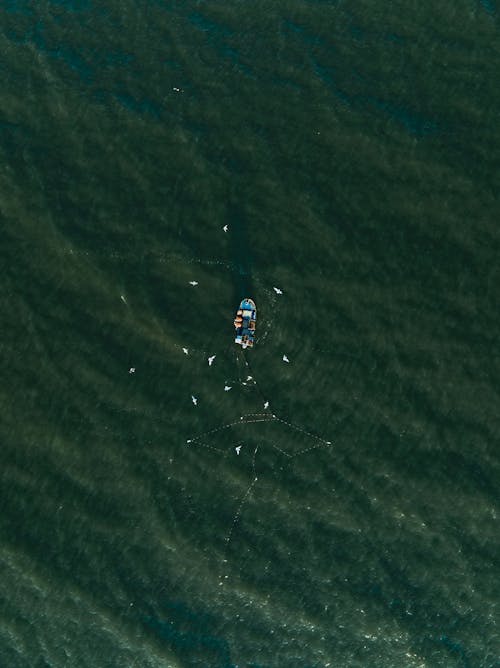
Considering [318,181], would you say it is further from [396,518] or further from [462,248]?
[396,518]

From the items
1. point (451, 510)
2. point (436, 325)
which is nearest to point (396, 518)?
point (451, 510)

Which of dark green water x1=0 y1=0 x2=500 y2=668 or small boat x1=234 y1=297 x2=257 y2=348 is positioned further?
dark green water x1=0 y1=0 x2=500 y2=668

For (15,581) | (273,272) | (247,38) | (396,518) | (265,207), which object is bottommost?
(15,581)

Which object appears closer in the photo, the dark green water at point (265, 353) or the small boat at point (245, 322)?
the small boat at point (245, 322)

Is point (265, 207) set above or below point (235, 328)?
above

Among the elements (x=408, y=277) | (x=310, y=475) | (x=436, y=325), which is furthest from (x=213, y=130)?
(x=310, y=475)
